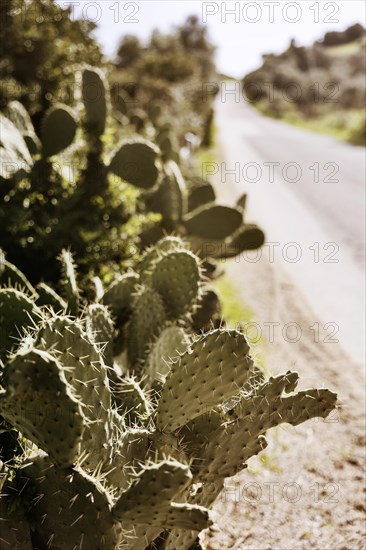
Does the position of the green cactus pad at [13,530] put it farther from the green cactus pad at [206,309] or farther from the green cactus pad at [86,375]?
the green cactus pad at [206,309]

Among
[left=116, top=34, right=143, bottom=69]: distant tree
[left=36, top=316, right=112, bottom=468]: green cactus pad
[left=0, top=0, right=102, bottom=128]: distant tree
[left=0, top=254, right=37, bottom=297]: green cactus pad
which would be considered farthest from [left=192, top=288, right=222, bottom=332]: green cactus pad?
[left=116, top=34, right=143, bottom=69]: distant tree

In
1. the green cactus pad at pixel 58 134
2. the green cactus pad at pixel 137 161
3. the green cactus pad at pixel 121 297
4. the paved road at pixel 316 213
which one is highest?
the green cactus pad at pixel 58 134

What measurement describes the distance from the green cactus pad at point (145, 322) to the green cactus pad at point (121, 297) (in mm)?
Answer: 160

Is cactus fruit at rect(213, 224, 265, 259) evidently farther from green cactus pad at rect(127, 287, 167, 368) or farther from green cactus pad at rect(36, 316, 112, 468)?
green cactus pad at rect(36, 316, 112, 468)

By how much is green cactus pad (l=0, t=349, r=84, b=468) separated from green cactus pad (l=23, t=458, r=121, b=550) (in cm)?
11

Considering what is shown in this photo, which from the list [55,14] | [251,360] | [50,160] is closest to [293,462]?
[251,360]

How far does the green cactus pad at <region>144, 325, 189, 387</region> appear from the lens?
315cm

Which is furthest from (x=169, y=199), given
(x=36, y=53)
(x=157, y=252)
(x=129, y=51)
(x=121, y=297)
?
(x=129, y=51)

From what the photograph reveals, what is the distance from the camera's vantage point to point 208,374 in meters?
2.37

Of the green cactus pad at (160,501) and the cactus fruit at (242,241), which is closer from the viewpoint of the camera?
the green cactus pad at (160,501)

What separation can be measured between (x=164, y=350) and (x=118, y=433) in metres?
0.73

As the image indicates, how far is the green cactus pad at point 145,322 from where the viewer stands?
3.47m

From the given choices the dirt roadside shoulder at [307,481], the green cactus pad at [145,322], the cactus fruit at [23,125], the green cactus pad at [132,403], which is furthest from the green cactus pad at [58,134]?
the green cactus pad at [132,403]

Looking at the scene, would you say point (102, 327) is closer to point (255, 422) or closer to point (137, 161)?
point (255, 422)
